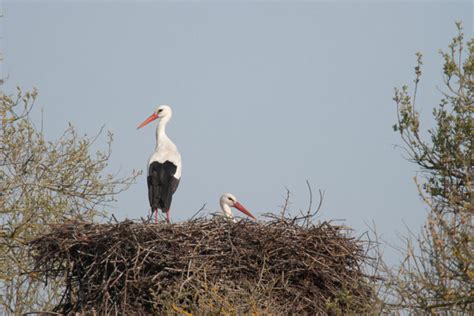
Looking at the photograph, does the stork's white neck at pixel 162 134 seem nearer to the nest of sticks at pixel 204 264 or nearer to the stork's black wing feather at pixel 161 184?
the stork's black wing feather at pixel 161 184

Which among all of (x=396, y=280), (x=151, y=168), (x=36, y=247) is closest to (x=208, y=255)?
(x=36, y=247)

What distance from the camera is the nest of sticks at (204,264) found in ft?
25.5

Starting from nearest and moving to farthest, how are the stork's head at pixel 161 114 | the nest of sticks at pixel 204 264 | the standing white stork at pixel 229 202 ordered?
the nest of sticks at pixel 204 264 → the standing white stork at pixel 229 202 → the stork's head at pixel 161 114

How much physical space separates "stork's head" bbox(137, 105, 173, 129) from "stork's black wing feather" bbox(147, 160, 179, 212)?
1464 millimetres

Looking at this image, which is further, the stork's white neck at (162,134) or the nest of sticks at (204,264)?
the stork's white neck at (162,134)

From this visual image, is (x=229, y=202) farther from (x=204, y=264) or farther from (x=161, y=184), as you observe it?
(x=204, y=264)

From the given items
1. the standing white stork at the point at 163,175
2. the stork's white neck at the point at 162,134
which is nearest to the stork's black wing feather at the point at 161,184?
the standing white stork at the point at 163,175

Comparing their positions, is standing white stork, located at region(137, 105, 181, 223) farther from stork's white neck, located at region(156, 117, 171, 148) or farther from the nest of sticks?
the nest of sticks

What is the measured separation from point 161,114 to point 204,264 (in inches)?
197

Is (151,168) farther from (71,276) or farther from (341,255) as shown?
(341,255)

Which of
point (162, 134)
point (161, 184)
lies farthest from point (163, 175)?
point (162, 134)

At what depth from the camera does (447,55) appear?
35.8ft

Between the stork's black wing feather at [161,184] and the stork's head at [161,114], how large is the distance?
4.80ft

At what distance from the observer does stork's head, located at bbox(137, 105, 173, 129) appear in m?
12.4
